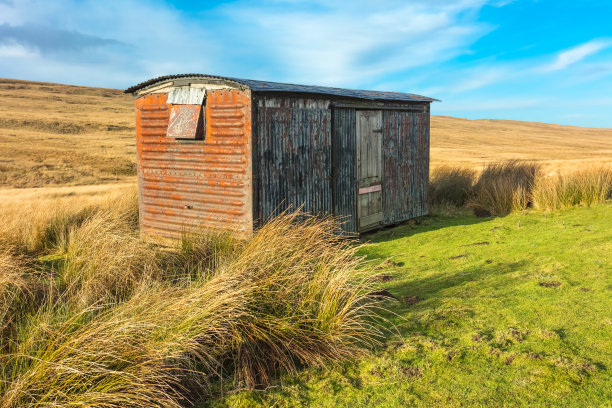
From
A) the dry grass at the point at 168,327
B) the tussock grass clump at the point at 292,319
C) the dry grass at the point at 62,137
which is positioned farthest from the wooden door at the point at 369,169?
the dry grass at the point at 62,137

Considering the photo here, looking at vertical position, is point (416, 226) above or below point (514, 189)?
below

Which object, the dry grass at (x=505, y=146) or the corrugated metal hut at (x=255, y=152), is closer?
the corrugated metal hut at (x=255, y=152)

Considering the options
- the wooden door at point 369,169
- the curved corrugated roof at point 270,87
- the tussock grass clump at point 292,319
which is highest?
the curved corrugated roof at point 270,87

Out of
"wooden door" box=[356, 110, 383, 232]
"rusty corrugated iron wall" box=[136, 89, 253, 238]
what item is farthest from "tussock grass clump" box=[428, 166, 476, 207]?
"rusty corrugated iron wall" box=[136, 89, 253, 238]

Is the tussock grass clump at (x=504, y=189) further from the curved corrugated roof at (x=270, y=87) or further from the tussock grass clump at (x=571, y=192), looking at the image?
the curved corrugated roof at (x=270, y=87)

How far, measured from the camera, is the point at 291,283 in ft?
15.2

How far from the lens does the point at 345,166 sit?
9938mm

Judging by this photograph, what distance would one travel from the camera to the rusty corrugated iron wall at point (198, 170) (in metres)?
8.20

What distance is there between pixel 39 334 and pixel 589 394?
383 centimetres

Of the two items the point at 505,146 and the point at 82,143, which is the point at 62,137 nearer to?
the point at 82,143

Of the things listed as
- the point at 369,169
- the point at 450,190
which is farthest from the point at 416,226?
the point at 450,190

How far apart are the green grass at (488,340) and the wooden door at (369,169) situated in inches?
111

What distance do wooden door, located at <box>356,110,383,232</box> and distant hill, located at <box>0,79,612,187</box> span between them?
48.9 ft

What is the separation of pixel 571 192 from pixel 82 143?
32025 millimetres
